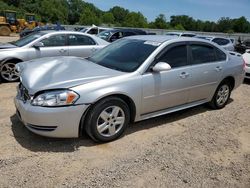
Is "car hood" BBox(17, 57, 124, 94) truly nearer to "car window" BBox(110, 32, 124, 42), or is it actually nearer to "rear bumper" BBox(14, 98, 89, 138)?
"rear bumper" BBox(14, 98, 89, 138)

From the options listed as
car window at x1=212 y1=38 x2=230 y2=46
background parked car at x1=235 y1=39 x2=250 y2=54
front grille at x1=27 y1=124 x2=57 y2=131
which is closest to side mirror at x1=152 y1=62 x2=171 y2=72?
front grille at x1=27 y1=124 x2=57 y2=131

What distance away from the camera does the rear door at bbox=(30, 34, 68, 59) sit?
25.7 ft

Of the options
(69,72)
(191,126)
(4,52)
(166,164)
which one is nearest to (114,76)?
(69,72)

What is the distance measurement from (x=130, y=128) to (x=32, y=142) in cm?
154

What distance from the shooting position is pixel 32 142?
4.00 m

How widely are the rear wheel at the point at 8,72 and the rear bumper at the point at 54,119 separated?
4.02 metres

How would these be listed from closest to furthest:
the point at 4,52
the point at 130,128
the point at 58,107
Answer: the point at 58,107
the point at 130,128
the point at 4,52

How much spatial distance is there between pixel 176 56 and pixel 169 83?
0.55 metres

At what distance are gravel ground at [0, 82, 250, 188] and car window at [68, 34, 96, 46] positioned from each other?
3.85 metres

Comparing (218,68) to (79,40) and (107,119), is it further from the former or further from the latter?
(79,40)

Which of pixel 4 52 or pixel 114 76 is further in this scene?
pixel 4 52

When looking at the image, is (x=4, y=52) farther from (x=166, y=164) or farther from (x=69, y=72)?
(x=166, y=164)

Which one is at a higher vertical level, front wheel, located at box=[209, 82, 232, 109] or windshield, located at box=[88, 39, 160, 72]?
windshield, located at box=[88, 39, 160, 72]

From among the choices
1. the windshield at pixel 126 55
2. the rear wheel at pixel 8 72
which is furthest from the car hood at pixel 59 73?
the rear wheel at pixel 8 72
